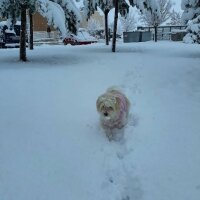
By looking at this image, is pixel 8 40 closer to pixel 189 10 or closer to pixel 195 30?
pixel 189 10

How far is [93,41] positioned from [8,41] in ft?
24.6

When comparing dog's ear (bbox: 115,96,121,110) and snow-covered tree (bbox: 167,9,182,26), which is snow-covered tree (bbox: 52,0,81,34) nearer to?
dog's ear (bbox: 115,96,121,110)

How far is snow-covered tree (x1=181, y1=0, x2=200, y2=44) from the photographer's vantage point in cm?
1636

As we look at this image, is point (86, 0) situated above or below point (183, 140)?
above

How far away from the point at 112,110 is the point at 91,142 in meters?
0.88

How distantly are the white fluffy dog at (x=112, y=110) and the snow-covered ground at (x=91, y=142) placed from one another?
0.87ft

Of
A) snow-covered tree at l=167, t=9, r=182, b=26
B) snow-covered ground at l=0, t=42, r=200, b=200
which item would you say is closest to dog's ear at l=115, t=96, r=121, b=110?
snow-covered ground at l=0, t=42, r=200, b=200

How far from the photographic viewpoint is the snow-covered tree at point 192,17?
16.4m

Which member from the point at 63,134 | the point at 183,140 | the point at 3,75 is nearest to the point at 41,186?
the point at 63,134

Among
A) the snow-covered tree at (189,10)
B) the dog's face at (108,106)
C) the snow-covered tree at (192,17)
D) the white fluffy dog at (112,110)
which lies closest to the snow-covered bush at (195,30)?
the snow-covered tree at (192,17)

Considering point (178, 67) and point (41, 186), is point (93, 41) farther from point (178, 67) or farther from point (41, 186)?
point (41, 186)

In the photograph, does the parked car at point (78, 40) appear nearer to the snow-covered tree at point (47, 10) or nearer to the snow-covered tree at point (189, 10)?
the snow-covered tree at point (189, 10)

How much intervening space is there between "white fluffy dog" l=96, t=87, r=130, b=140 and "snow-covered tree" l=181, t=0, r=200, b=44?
9927 mm

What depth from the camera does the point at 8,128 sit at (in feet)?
25.2
